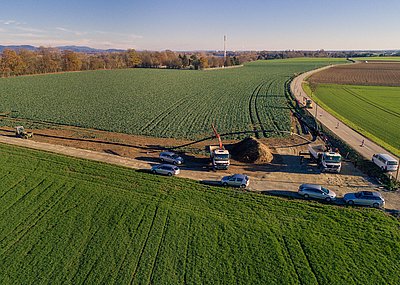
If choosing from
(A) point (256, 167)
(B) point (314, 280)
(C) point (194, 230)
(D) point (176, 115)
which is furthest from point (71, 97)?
(B) point (314, 280)

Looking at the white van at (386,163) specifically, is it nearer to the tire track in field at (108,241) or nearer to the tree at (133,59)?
the tire track in field at (108,241)

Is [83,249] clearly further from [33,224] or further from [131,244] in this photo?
[33,224]

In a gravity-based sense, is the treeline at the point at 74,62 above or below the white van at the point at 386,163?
above

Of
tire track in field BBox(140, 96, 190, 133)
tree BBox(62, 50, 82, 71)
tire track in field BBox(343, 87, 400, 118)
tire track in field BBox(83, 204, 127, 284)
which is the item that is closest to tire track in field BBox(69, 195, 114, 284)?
tire track in field BBox(83, 204, 127, 284)

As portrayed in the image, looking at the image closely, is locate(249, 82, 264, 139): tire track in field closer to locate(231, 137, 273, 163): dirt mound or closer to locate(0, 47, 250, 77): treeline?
locate(231, 137, 273, 163): dirt mound

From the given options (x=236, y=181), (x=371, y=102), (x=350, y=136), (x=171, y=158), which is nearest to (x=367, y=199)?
(x=236, y=181)

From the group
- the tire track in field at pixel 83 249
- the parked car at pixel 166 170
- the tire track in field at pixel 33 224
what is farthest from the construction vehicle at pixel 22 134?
the tire track in field at pixel 83 249
